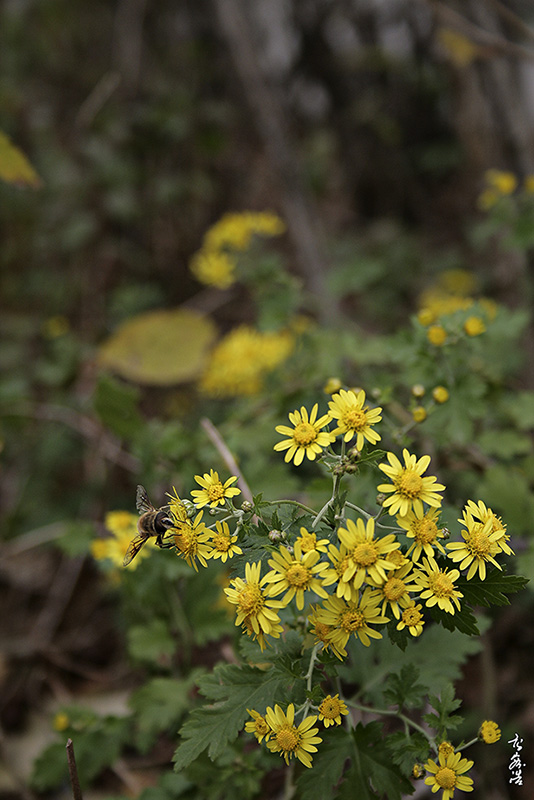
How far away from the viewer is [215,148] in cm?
431

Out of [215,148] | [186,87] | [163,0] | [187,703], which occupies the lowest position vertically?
[187,703]

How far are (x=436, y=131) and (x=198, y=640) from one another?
412 centimetres

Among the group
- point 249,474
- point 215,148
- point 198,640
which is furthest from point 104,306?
point 198,640

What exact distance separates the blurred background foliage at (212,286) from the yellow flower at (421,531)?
0.34 m

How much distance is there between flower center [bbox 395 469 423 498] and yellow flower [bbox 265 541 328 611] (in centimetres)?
19

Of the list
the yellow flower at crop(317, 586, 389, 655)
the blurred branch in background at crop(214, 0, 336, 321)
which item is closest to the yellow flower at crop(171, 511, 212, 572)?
the yellow flower at crop(317, 586, 389, 655)

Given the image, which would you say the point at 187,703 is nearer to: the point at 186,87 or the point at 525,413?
the point at 525,413

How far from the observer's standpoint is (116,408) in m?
2.27

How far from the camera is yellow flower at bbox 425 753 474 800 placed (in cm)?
105

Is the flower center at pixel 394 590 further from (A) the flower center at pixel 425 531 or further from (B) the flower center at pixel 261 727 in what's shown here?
(B) the flower center at pixel 261 727

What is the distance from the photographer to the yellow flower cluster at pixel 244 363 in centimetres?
285

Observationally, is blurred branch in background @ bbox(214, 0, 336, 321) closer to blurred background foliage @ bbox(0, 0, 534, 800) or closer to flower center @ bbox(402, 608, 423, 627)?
blurred background foliage @ bbox(0, 0, 534, 800)

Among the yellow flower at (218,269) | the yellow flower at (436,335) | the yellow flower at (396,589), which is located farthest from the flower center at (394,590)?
the yellow flower at (218,269)

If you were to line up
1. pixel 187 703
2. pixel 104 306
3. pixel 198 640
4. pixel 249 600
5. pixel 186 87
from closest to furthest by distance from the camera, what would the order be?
1. pixel 249 600
2. pixel 187 703
3. pixel 198 640
4. pixel 104 306
5. pixel 186 87
